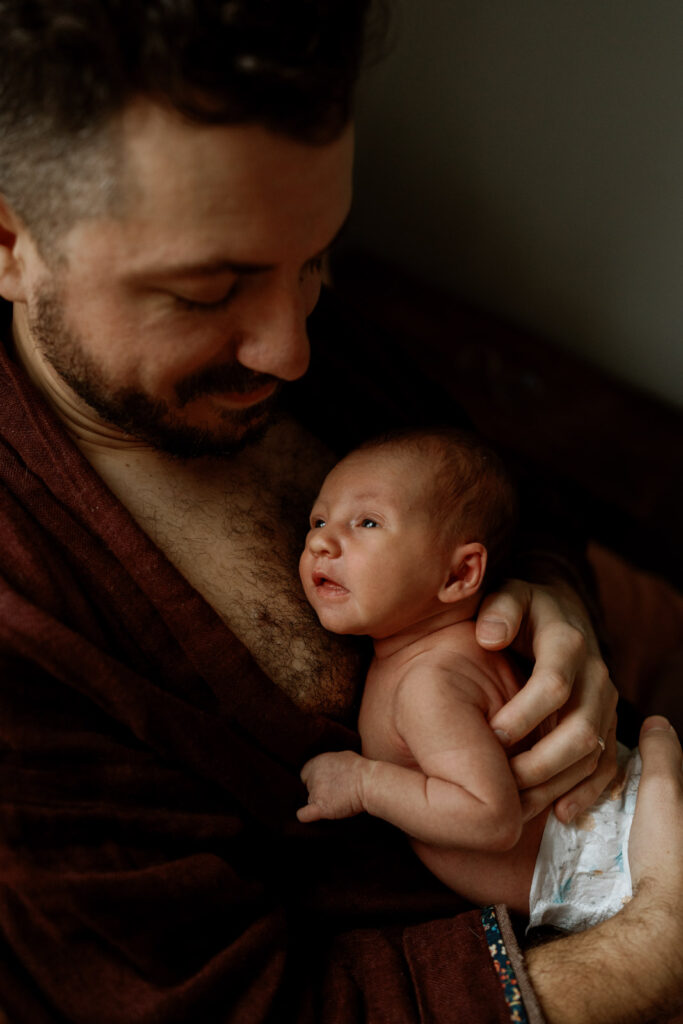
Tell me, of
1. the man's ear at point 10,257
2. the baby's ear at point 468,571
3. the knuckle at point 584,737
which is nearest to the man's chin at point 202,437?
the man's ear at point 10,257

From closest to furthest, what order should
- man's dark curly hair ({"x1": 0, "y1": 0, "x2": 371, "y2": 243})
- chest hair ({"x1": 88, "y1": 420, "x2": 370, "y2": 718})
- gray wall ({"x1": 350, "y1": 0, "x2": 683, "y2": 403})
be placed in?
1. man's dark curly hair ({"x1": 0, "y1": 0, "x2": 371, "y2": 243})
2. chest hair ({"x1": 88, "y1": 420, "x2": 370, "y2": 718})
3. gray wall ({"x1": 350, "y1": 0, "x2": 683, "y2": 403})

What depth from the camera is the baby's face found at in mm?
1170

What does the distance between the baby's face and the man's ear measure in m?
0.48

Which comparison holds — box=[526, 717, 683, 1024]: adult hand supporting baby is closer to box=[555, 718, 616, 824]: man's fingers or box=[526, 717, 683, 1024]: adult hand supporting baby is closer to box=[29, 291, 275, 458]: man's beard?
box=[555, 718, 616, 824]: man's fingers

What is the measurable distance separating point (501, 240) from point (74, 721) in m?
1.71

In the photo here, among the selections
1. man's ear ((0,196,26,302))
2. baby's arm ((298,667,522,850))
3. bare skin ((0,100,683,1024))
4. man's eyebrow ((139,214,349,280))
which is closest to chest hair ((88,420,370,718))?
bare skin ((0,100,683,1024))

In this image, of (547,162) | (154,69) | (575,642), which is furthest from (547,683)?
(547,162)

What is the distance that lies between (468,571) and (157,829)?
20.1 inches

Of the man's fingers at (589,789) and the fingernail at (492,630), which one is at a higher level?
the fingernail at (492,630)

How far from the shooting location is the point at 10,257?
1.08 meters

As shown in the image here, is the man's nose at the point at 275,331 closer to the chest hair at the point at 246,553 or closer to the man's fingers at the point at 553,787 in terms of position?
the chest hair at the point at 246,553

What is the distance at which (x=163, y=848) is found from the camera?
3.43ft

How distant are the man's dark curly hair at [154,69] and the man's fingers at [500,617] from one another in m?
0.63

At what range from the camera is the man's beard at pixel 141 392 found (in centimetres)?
108
